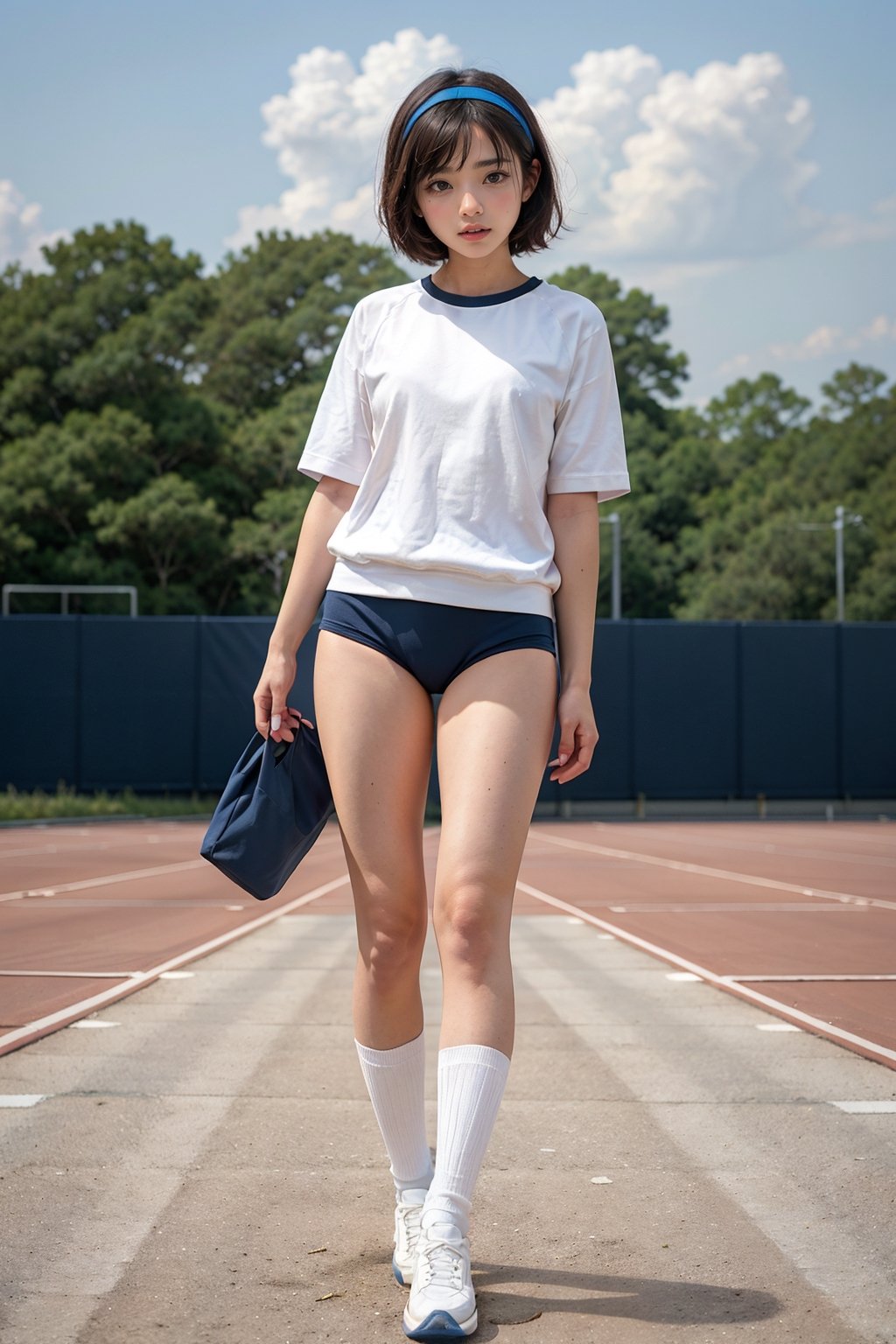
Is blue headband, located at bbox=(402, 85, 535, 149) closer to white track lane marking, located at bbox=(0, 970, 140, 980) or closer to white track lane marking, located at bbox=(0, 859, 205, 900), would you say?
white track lane marking, located at bbox=(0, 970, 140, 980)

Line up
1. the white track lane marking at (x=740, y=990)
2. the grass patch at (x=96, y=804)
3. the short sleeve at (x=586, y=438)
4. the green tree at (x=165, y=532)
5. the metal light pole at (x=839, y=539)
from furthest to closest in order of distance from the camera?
the metal light pole at (x=839, y=539) < the green tree at (x=165, y=532) < the grass patch at (x=96, y=804) < the white track lane marking at (x=740, y=990) < the short sleeve at (x=586, y=438)

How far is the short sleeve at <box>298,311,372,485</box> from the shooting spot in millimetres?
2619

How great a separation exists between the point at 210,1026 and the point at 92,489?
3568 centimetres

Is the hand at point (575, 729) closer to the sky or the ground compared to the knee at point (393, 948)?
closer to the sky

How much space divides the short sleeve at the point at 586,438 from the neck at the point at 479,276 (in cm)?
21

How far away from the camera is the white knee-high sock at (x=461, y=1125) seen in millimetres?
2271

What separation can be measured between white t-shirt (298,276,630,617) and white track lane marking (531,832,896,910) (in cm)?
728

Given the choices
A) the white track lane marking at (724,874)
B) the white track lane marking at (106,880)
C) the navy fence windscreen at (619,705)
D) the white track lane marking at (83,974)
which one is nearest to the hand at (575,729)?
the white track lane marking at (83,974)

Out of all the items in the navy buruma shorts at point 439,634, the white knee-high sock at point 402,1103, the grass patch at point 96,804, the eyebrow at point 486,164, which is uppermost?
the eyebrow at point 486,164

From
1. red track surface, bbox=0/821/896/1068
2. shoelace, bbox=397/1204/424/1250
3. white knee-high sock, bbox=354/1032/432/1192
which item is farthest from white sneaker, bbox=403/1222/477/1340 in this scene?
red track surface, bbox=0/821/896/1068

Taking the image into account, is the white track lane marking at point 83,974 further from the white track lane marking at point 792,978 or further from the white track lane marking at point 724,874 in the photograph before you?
the white track lane marking at point 724,874

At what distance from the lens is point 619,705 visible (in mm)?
27281

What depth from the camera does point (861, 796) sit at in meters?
28.1

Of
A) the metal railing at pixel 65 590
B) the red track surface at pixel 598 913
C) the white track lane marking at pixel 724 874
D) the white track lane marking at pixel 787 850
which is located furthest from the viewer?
the metal railing at pixel 65 590
